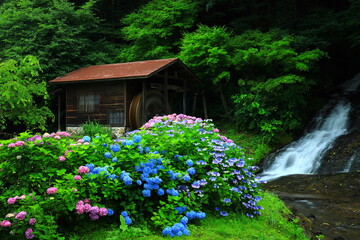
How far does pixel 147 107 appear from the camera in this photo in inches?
659

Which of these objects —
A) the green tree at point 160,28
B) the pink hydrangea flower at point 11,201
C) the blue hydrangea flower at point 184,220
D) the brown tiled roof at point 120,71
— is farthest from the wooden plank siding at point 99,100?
the pink hydrangea flower at point 11,201

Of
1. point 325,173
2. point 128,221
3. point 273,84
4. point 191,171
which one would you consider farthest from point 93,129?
point 128,221

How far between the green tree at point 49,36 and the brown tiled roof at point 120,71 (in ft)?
8.11

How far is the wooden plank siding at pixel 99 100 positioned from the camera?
16344mm

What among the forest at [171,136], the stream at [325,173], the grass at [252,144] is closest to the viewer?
the forest at [171,136]

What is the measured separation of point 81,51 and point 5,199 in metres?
19.4

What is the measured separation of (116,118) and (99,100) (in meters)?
1.42

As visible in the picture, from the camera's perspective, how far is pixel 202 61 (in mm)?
17234

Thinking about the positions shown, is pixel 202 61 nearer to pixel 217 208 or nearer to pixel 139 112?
pixel 139 112

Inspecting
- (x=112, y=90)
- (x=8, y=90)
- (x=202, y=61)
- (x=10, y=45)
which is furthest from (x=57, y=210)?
(x=10, y=45)

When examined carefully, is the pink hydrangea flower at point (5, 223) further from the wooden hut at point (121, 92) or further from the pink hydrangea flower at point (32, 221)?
the wooden hut at point (121, 92)

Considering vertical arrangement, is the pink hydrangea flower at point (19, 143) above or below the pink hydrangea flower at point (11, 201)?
above

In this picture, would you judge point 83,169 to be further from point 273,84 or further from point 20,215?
point 273,84

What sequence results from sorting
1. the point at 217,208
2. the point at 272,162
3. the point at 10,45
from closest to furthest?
the point at 217,208 < the point at 272,162 < the point at 10,45
